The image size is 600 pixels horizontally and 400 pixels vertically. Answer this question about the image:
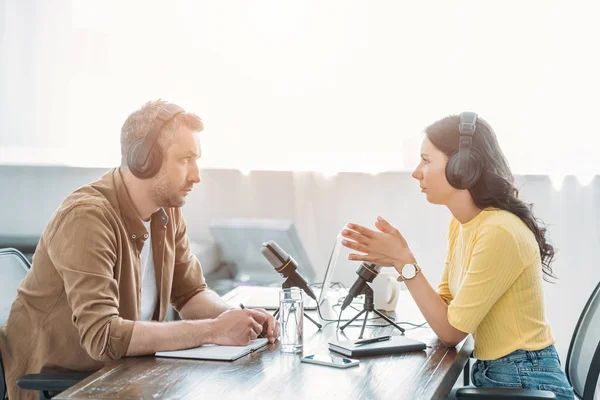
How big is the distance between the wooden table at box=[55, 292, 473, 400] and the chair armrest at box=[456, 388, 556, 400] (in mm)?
35

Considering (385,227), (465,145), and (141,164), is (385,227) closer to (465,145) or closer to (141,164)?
(465,145)

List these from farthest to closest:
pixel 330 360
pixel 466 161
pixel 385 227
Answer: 1. pixel 385 227
2. pixel 466 161
3. pixel 330 360

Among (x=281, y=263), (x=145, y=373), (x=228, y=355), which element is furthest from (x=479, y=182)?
(x=145, y=373)

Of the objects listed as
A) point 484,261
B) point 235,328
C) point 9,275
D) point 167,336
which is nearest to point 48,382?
point 167,336

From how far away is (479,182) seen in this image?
167cm

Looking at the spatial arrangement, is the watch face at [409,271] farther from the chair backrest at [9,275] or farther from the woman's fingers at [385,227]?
the chair backrest at [9,275]

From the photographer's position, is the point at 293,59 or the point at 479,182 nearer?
the point at 479,182

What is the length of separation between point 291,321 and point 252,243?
1673 mm

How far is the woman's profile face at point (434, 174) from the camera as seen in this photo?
1689 mm

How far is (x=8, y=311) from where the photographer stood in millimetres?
1730

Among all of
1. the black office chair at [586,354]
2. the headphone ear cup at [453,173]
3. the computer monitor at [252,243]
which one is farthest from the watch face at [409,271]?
the computer monitor at [252,243]

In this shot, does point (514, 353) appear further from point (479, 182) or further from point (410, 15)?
point (410, 15)

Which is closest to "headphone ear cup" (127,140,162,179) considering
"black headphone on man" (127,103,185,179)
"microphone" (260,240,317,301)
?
"black headphone on man" (127,103,185,179)

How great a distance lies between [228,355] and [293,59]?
1.85 metres
